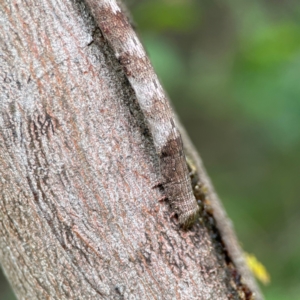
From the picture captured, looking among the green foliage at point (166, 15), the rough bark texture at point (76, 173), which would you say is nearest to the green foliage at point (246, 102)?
the green foliage at point (166, 15)

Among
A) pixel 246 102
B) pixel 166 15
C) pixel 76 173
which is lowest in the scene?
pixel 76 173

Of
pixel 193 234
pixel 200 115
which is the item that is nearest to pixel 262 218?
pixel 200 115

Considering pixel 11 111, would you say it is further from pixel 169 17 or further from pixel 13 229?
pixel 169 17

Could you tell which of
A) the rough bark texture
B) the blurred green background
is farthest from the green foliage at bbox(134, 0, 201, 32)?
the rough bark texture

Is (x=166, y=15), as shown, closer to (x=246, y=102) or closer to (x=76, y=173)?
(x=246, y=102)

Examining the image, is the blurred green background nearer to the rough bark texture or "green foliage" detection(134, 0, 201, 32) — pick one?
"green foliage" detection(134, 0, 201, 32)

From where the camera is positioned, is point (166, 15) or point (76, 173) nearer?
point (76, 173)

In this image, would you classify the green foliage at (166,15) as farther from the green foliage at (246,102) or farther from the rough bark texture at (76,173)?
the rough bark texture at (76,173)

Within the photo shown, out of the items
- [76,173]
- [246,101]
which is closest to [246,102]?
[246,101]
